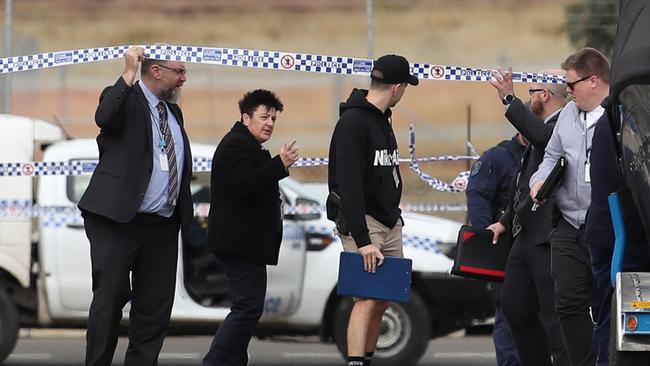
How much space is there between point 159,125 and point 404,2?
35.6 metres

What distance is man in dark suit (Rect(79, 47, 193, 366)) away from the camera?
8.59 meters

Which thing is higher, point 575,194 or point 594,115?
point 594,115

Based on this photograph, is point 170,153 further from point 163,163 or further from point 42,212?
point 42,212

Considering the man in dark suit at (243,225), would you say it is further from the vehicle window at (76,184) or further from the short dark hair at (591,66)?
the vehicle window at (76,184)

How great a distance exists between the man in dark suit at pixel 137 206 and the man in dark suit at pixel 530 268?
1882 millimetres

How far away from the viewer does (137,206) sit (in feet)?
28.2

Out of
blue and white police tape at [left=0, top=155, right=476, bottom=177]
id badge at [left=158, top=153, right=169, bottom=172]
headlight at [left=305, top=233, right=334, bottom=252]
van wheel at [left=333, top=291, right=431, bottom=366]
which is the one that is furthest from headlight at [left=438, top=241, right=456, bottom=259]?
id badge at [left=158, top=153, right=169, bottom=172]

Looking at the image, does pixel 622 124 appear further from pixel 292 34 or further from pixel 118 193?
pixel 292 34

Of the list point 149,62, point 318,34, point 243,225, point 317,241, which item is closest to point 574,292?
point 243,225

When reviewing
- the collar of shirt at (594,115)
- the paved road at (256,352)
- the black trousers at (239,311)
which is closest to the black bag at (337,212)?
the black trousers at (239,311)

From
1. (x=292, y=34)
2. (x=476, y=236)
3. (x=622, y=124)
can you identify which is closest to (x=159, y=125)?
(x=476, y=236)

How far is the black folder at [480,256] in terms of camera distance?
9484 millimetres

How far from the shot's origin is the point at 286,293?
11812mm

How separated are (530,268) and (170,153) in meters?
2.15
